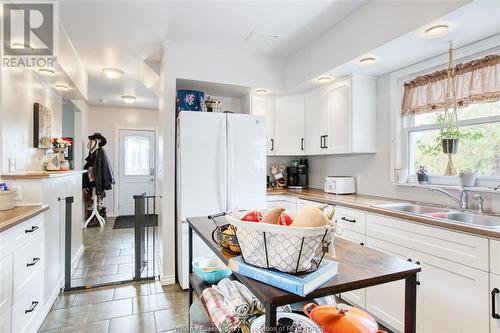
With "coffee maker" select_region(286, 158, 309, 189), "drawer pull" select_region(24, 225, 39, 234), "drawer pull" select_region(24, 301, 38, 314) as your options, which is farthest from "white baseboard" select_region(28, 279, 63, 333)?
"coffee maker" select_region(286, 158, 309, 189)

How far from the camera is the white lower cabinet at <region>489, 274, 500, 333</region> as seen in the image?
1460 mm

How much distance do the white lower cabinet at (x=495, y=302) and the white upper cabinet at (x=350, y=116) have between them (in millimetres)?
1640

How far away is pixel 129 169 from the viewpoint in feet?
21.8

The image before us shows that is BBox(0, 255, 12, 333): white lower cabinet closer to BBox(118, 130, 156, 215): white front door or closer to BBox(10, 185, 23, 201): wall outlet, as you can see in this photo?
BBox(10, 185, 23, 201): wall outlet

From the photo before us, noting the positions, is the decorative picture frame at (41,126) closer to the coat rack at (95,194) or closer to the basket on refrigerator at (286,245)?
the coat rack at (95,194)

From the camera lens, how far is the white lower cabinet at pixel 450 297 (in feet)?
5.08

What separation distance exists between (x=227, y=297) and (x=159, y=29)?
2590 millimetres

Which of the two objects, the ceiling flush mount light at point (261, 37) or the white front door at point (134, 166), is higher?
the ceiling flush mount light at point (261, 37)

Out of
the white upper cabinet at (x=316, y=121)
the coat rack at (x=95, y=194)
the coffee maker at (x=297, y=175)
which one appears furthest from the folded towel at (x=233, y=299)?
the coat rack at (x=95, y=194)

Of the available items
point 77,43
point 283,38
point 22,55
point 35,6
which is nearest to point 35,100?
point 22,55

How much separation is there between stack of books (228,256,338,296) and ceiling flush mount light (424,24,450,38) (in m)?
1.91

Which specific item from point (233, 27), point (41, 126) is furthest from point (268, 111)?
point (41, 126)

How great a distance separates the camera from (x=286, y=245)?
0.77 metres

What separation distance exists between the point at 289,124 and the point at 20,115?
114 inches
